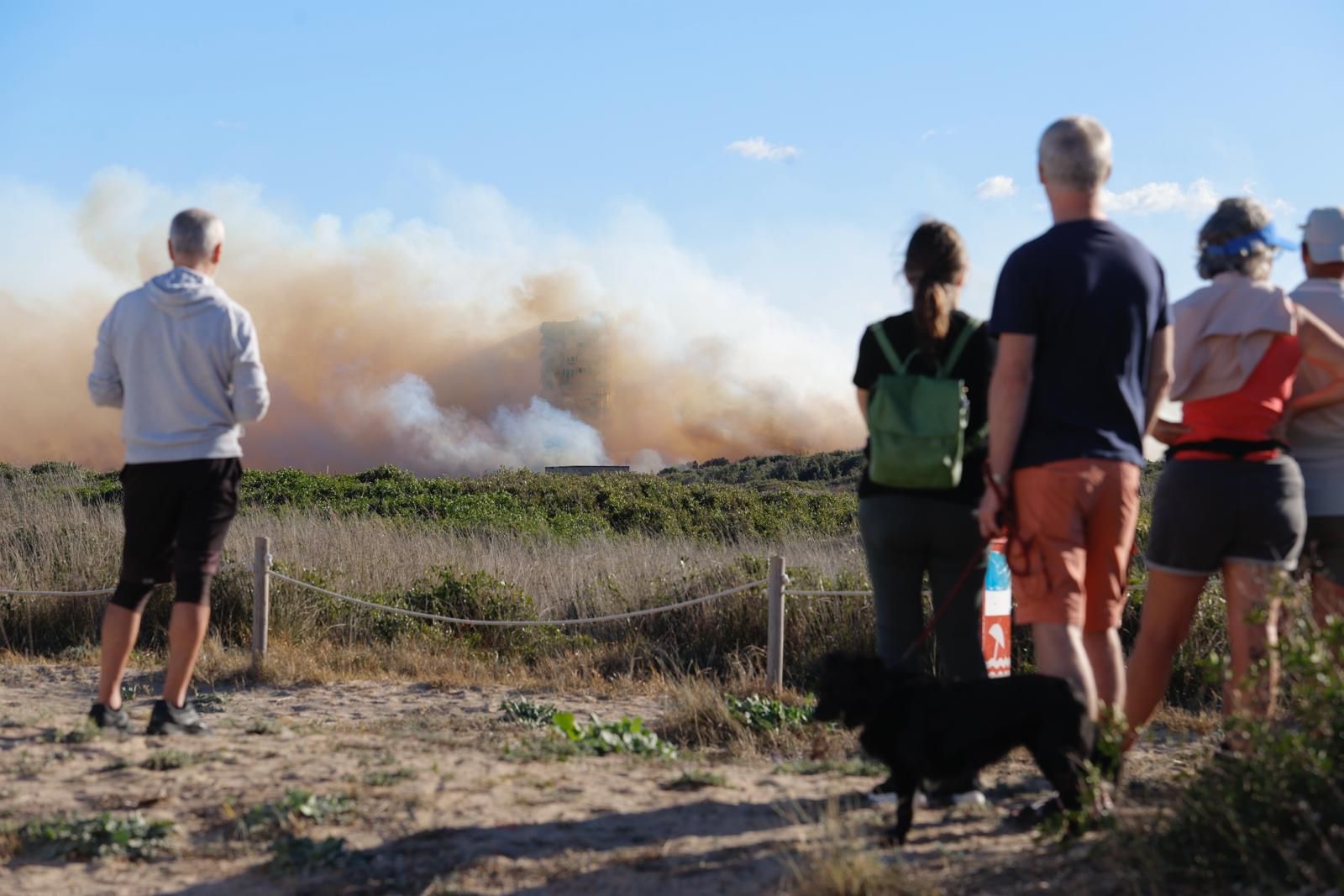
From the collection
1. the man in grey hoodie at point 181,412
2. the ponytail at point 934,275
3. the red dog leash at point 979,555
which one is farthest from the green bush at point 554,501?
the ponytail at point 934,275

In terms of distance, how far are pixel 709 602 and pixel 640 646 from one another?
0.72m

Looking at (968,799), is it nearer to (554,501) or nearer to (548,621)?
(548,621)

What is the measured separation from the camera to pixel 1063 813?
339cm

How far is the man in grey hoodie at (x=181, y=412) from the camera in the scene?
4.95 m

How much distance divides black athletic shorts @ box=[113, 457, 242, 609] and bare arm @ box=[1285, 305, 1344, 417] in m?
4.12

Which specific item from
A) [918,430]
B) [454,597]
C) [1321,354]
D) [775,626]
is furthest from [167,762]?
[454,597]

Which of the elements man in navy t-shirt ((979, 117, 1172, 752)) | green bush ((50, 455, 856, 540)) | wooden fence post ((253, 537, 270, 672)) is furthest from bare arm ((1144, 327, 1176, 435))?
green bush ((50, 455, 856, 540))

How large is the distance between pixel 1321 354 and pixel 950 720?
187 cm

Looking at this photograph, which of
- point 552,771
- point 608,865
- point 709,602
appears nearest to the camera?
point 608,865

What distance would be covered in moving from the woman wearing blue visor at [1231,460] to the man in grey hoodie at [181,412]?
3.57 meters

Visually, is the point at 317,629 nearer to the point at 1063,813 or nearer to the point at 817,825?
the point at 817,825

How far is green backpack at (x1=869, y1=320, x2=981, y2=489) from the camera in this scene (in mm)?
3777

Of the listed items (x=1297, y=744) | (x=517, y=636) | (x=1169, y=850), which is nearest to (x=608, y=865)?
(x=1169, y=850)

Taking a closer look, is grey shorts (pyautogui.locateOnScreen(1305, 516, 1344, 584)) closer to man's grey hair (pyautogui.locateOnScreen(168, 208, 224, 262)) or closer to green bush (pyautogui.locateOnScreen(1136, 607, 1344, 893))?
green bush (pyautogui.locateOnScreen(1136, 607, 1344, 893))
